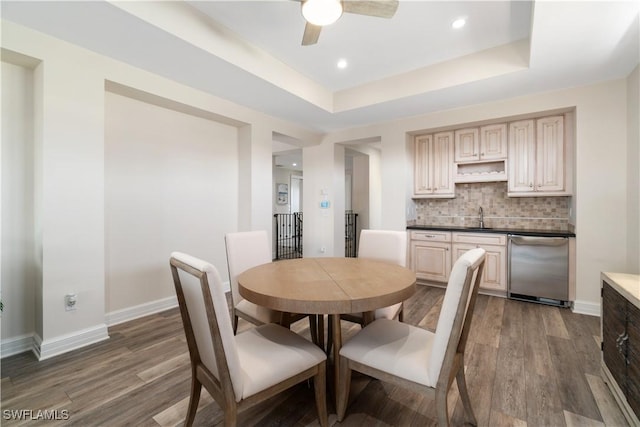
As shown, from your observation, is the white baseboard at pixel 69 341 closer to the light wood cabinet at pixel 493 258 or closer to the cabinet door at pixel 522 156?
the light wood cabinet at pixel 493 258

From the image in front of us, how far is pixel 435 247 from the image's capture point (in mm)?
4117

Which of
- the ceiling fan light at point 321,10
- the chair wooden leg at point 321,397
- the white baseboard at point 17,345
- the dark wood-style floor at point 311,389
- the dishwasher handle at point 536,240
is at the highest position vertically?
the ceiling fan light at point 321,10

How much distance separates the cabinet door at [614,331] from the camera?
1615 millimetres

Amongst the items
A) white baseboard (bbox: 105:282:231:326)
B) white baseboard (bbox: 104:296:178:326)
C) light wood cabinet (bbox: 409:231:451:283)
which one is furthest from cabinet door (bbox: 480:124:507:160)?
white baseboard (bbox: 104:296:178:326)

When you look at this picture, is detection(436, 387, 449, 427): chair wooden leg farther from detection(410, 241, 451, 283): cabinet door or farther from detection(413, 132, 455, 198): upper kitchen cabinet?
detection(413, 132, 455, 198): upper kitchen cabinet

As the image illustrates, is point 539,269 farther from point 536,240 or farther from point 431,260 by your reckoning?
point 431,260

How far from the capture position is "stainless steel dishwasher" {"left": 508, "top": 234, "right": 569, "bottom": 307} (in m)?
3.27

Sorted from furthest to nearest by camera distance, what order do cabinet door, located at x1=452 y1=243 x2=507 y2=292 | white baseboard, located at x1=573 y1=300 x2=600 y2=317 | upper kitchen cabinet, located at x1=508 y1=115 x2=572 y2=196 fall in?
1. cabinet door, located at x1=452 y1=243 x2=507 y2=292
2. upper kitchen cabinet, located at x1=508 y1=115 x2=572 y2=196
3. white baseboard, located at x1=573 y1=300 x2=600 y2=317

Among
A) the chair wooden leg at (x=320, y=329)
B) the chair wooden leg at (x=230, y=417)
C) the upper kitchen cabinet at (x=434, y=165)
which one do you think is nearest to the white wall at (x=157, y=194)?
the chair wooden leg at (x=320, y=329)

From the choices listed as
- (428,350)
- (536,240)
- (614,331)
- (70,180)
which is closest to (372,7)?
(428,350)

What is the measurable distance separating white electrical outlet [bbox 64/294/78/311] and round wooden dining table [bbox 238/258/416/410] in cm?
169

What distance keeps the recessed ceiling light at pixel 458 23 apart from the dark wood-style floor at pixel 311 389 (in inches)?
113

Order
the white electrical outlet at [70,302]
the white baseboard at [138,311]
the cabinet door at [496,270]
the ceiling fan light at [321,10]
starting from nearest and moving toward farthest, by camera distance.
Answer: the ceiling fan light at [321,10] < the white electrical outlet at [70,302] < the white baseboard at [138,311] < the cabinet door at [496,270]

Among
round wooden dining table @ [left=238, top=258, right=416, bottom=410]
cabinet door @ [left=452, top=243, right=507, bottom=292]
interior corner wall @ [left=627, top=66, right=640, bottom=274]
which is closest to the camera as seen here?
round wooden dining table @ [left=238, top=258, right=416, bottom=410]
